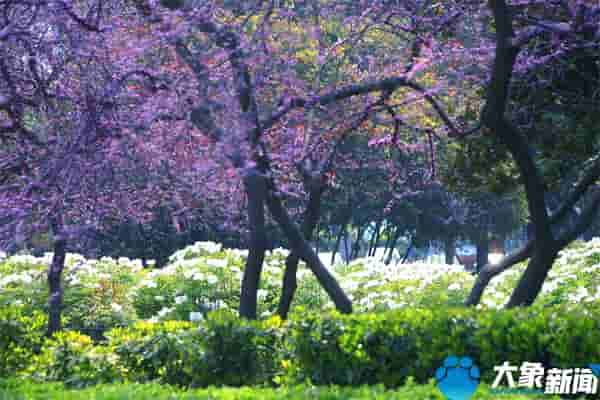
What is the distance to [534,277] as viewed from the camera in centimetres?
713

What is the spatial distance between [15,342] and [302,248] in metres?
3.01

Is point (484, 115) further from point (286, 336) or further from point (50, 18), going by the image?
point (50, 18)

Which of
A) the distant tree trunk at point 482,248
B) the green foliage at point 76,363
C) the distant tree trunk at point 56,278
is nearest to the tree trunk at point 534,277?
the green foliage at point 76,363

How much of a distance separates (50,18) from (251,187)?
2094mm

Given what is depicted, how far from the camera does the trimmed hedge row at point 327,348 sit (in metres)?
5.43

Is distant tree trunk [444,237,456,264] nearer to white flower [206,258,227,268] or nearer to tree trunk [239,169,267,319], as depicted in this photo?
white flower [206,258,227,268]

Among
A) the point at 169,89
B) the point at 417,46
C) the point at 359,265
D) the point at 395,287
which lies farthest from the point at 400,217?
the point at 169,89

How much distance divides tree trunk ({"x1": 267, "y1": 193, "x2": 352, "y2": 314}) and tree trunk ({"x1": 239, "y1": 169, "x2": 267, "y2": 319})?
0.40 ft

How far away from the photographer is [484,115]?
6527 mm

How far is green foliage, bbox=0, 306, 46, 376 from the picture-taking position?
294 inches

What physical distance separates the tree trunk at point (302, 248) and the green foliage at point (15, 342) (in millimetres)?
2757

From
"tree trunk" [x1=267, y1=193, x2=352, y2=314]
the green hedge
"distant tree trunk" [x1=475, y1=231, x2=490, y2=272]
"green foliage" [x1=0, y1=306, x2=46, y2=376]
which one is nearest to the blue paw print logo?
the green hedge

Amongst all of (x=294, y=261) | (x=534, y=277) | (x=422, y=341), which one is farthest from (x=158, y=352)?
(x=534, y=277)

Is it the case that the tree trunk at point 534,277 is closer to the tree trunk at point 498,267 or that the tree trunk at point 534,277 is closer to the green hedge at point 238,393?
the tree trunk at point 498,267
